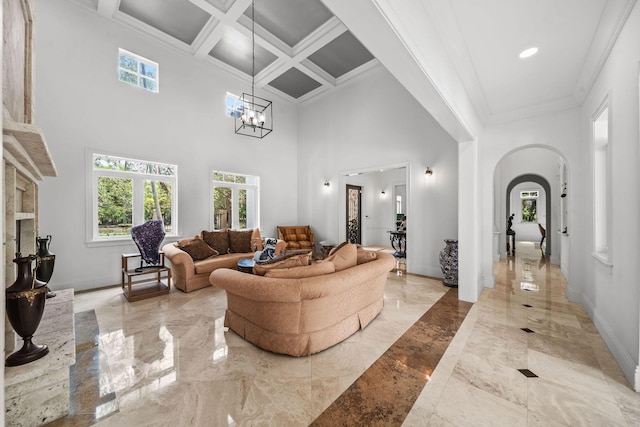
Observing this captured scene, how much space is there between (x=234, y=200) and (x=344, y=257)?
4.38 m

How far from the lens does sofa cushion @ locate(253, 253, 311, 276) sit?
238 cm

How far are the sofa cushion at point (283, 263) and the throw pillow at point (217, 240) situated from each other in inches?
117

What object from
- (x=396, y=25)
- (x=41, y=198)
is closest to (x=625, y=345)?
(x=396, y=25)

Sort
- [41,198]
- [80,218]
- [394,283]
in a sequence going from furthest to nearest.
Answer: [394,283], [80,218], [41,198]

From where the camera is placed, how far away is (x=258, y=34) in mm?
4809

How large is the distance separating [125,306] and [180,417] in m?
2.56

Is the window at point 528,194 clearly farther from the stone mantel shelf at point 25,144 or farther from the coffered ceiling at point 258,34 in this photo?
the stone mantel shelf at point 25,144

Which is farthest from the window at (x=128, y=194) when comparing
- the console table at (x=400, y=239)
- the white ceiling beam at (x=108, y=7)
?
the console table at (x=400, y=239)

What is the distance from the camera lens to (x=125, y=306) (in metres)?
3.49

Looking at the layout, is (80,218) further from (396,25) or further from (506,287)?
(506,287)

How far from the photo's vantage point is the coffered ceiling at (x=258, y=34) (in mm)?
4258

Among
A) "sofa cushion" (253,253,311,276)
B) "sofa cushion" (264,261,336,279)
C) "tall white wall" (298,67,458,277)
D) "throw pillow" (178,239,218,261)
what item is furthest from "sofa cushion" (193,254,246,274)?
"tall white wall" (298,67,458,277)

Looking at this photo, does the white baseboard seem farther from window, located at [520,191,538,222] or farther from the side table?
window, located at [520,191,538,222]

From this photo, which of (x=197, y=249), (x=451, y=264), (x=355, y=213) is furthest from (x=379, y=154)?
(x=197, y=249)
